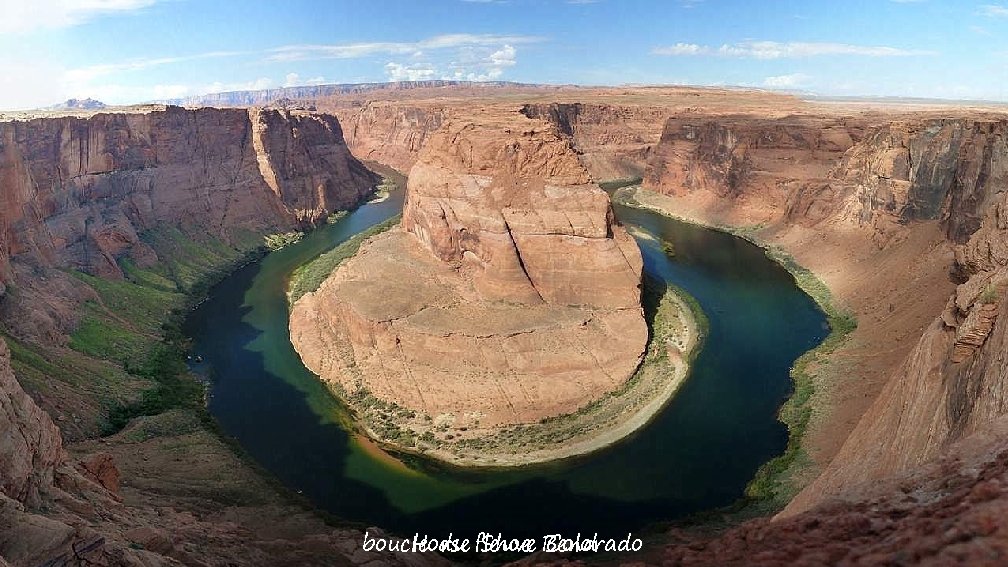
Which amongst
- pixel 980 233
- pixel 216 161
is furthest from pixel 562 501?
pixel 216 161

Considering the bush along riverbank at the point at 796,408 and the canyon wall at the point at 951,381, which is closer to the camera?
the canyon wall at the point at 951,381

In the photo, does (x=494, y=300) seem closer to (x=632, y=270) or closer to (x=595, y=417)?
(x=632, y=270)

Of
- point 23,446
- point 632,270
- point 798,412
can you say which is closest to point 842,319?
point 798,412

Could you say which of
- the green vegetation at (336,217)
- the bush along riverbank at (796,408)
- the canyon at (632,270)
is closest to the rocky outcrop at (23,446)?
the canyon at (632,270)

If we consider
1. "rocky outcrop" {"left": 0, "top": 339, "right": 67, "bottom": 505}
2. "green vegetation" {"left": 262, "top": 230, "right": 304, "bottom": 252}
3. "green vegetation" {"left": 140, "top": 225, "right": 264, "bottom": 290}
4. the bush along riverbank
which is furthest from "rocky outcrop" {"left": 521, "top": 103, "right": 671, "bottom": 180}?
"rocky outcrop" {"left": 0, "top": 339, "right": 67, "bottom": 505}

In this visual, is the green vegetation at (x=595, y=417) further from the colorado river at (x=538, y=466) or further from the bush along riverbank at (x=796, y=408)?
the bush along riverbank at (x=796, y=408)

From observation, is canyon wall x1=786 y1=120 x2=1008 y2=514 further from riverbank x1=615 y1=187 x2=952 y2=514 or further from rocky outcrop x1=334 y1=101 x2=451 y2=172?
rocky outcrop x1=334 y1=101 x2=451 y2=172
